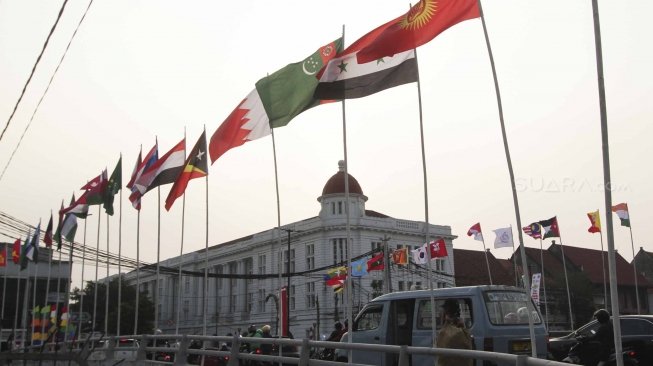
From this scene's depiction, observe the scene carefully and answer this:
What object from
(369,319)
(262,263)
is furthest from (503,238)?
(262,263)

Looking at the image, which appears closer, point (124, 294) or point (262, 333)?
point (262, 333)

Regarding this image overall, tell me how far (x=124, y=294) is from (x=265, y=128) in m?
68.2

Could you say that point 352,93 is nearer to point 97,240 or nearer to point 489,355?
point 489,355

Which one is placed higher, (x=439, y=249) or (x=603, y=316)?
(x=439, y=249)

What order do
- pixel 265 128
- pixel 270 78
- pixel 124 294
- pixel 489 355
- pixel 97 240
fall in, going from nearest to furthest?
1. pixel 489 355
2. pixel 270 78
3. pixel 265 128
4. pixel 97 240
5. pixel 124 294

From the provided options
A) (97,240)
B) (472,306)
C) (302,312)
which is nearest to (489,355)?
(472,306)

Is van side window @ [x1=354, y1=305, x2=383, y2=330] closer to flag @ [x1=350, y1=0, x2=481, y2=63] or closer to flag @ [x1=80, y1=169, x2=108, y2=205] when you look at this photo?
flag @ [x1=350, y1=0, x2=481, y2=63]

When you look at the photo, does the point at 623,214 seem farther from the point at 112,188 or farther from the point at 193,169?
the point at 112,188

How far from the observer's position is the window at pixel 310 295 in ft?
221

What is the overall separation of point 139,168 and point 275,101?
10.5 metres

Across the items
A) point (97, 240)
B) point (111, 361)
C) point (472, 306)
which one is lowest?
point (111, 361)

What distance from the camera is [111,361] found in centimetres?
1549

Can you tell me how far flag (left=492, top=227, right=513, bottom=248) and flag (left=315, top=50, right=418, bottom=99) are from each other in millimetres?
20255

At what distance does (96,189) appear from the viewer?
25688 mm
